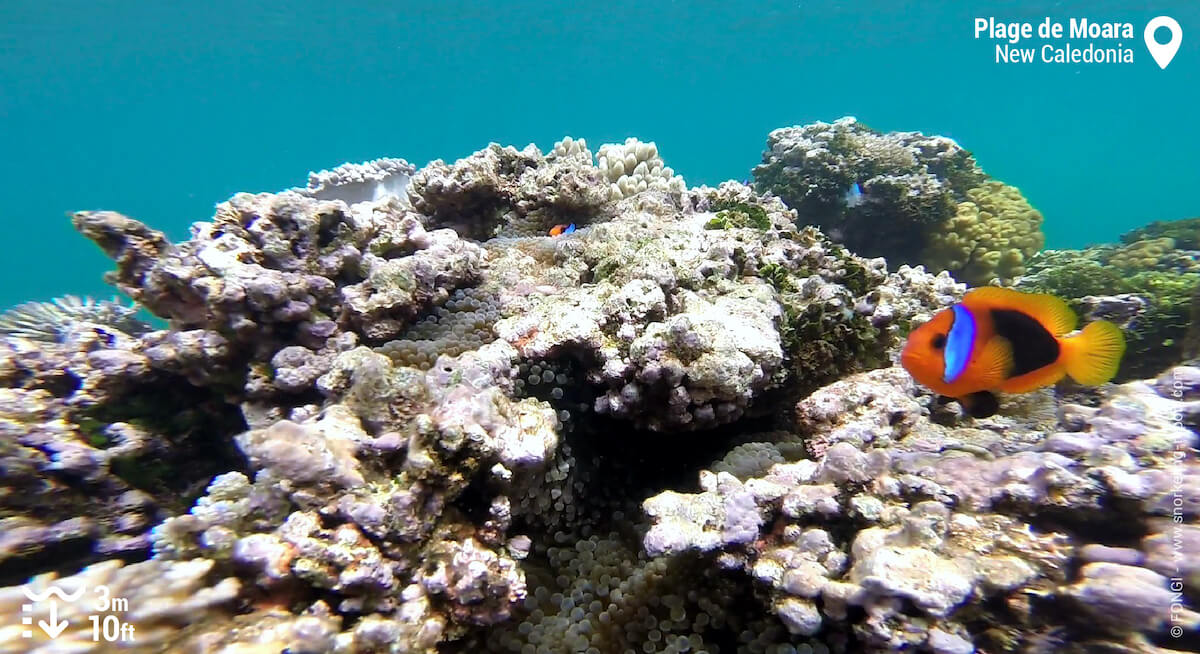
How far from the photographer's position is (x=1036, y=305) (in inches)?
87.5

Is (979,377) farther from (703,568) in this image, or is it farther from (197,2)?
(197,2)

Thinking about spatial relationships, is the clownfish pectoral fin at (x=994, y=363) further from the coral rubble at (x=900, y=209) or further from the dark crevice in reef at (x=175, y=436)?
the coral rubble at (x=900, y=209)

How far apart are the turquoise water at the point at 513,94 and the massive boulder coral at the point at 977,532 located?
29.7 meters

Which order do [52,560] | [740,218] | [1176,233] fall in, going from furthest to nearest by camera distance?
[1176,233]
[740,218]
[52,560]

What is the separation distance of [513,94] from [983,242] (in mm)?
102512

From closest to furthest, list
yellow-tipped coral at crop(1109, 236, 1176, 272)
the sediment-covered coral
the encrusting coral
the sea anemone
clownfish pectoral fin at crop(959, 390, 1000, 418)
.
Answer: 1. the encrusting coral
2. clownfish pectoral fin at crop(959, 390, 1000, 418)
3. the sea anemone
4. the sediment-covered coral
5. yellow-tipped coral at crop(1109, 236, 1176, 272)

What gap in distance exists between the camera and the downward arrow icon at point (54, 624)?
1.81m

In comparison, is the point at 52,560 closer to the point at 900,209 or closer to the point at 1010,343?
the point at 1010,343

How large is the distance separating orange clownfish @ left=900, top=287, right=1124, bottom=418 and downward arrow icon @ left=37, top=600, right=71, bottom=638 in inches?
124

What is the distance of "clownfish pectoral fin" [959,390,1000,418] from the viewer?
2.97 meters

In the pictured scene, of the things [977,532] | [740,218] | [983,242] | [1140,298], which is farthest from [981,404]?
[983,242]

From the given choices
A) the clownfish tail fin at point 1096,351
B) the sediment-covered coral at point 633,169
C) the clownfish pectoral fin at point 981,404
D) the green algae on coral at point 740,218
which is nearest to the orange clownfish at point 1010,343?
the clownfish tail fin at point 1096,351

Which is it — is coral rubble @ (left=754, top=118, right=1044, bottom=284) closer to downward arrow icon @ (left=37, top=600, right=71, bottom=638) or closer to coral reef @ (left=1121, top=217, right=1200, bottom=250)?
coral reef @ (left=1121, top=217, right=1200, bottom=250)

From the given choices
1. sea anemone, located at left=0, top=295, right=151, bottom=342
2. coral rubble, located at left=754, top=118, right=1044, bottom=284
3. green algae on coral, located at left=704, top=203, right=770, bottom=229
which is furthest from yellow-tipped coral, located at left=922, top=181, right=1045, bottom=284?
sea anemone, located at left=0, top=295, right=151, bottom=342
